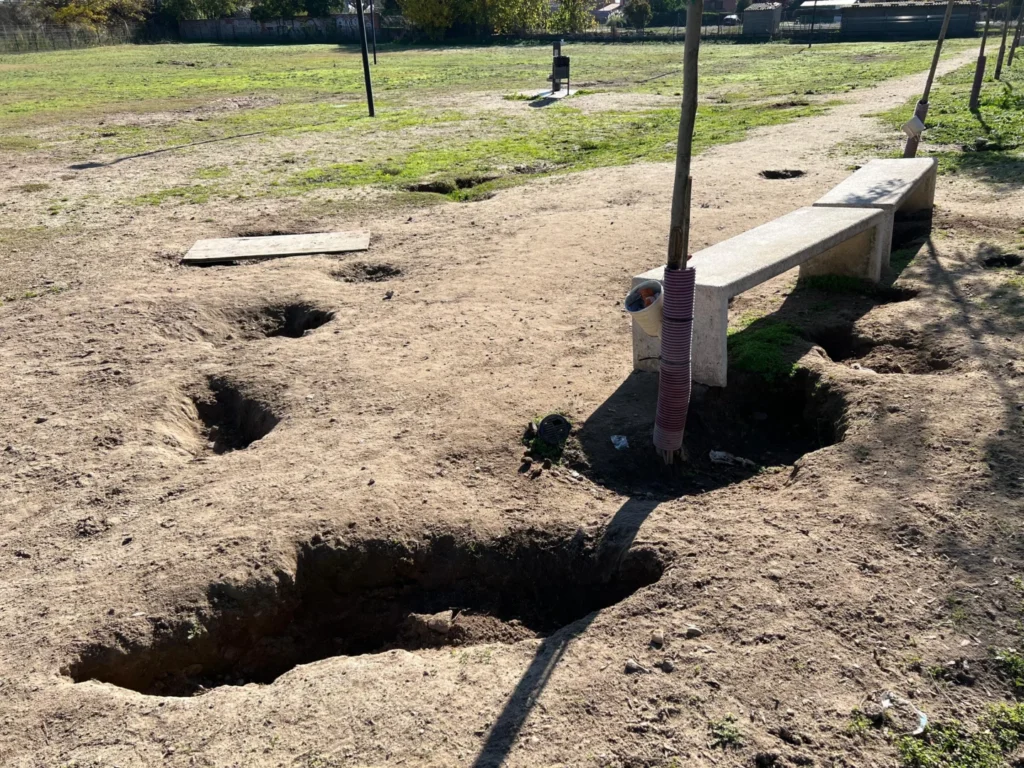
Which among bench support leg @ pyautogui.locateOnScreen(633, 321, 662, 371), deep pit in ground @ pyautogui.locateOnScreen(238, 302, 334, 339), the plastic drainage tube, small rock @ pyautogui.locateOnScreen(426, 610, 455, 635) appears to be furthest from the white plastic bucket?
deep pit in ground @ pyautogui.locateOnScreen(238, 302, 334, 339)

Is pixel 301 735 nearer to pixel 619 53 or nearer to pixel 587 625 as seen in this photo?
pixel 587 625

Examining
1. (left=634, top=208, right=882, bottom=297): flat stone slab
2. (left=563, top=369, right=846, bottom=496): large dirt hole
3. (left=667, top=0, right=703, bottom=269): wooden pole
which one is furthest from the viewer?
(left=634, top=208, right=882, bottom=297): flat stone slab

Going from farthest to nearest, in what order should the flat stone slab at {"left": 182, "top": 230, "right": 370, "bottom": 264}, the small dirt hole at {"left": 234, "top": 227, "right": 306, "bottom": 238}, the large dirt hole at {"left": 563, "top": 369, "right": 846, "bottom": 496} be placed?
1. the small dirt hole at {"left": 234, "top": 227, "right": 306, "bottom": 238}
2. the flat stone slab at {"left": 182, "top": 230, "right": 370, "bottom": 264}
3. the large dirt hole at {"left": 563, "top": 369, "right": 846, "bottom": 496}

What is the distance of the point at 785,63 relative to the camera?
29797 mm

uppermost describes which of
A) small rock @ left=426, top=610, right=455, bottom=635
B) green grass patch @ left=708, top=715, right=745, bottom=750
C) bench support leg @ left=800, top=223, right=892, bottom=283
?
bench support leg @ left=800, top=223, right=892, bottom=283

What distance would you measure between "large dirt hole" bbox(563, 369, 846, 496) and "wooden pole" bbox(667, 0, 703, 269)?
3.52 feet

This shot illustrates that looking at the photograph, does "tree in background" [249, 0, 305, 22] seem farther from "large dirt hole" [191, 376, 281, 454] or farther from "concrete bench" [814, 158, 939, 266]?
"large dirt hole" [191, 376, 281, 454]

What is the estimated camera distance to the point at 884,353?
5324 mm

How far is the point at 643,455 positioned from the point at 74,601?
2.77 m

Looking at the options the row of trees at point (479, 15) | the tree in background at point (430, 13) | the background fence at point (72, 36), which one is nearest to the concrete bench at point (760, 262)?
the tree in background at point (430, 13)

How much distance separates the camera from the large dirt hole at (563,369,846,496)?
14.4 ft

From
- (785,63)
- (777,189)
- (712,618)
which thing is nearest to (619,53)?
(785,63)

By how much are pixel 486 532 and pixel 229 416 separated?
94.6 inches

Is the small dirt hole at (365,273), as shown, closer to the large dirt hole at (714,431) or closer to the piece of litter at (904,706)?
the large dirt hole at (714,431)
